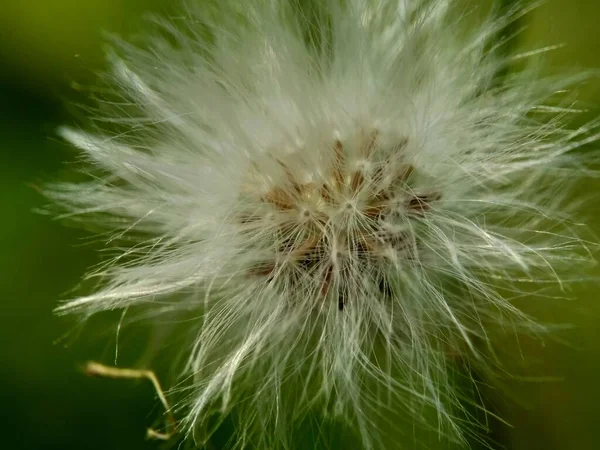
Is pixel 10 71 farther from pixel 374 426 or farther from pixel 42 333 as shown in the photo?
pixel 374 426

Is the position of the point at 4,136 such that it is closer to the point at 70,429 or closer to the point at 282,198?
the point at 70,429

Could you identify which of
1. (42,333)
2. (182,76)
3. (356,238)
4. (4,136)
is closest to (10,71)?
(4,136)

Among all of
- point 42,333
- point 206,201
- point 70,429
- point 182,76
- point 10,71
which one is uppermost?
point 10,71

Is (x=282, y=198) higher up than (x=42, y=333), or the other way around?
(x=282, y=198)

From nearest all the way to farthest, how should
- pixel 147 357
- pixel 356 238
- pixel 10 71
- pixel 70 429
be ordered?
1. pixel 356 238
2. pixel 147 357
3. pixel 70 429
4. pixel 10 71

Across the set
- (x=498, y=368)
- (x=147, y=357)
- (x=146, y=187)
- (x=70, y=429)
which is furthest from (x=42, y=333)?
(x=498, y=368)

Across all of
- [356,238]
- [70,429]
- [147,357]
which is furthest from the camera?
[70,429]

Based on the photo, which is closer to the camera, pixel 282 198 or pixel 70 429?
pixel 282 198
